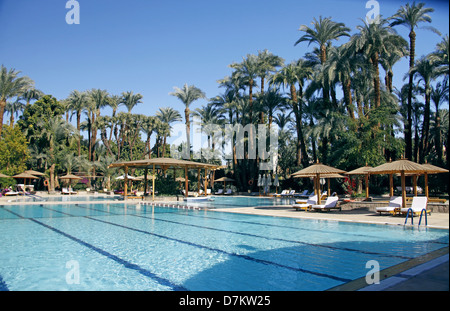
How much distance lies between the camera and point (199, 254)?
7445mm

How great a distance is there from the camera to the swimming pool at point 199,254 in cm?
552

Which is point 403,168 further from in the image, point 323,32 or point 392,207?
point 323,32

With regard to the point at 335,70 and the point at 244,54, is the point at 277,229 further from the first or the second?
the point at 244,54

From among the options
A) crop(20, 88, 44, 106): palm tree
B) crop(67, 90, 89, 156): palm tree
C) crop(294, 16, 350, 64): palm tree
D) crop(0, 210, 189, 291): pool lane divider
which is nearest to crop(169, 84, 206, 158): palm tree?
crop(67, 90, 89, 156): palm tree

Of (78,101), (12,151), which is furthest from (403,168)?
(78,101)

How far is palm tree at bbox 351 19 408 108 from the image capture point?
2521 centimetres

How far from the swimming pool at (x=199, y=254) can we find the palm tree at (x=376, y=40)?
738 inches

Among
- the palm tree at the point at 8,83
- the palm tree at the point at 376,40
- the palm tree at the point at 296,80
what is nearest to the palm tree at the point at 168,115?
the palm tree at the point at 8,83

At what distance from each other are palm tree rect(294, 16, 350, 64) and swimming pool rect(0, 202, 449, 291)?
22.3 m

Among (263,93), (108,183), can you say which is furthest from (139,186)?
(263,93)

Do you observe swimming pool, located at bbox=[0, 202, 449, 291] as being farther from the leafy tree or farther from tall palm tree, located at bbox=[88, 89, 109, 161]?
tall palm tree, located at bbox=[88, 89, 109, 161]

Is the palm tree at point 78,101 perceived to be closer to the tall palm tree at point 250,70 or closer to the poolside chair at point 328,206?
the tall palm tree at point 250,70

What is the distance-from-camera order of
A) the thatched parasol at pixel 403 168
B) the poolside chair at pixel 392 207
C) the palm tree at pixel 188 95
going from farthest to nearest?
the palm tree at pixel 188 95 < the thatched parasol at pixel 403 168 < the poolside chair at pixel 392 207

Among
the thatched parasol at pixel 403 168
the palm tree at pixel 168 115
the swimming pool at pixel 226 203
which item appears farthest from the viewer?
the palm tree at pixel 168 115
